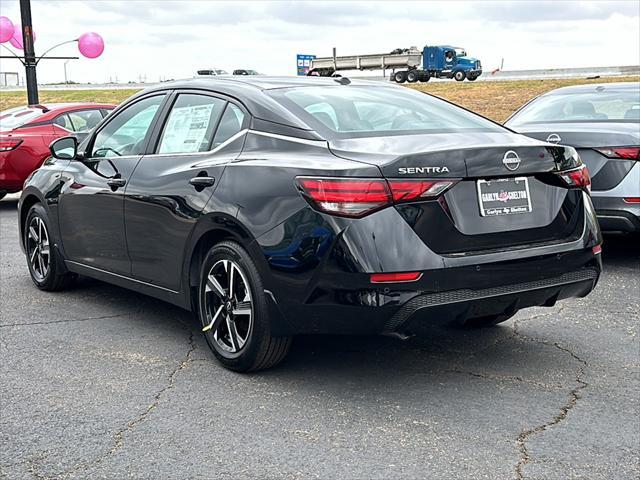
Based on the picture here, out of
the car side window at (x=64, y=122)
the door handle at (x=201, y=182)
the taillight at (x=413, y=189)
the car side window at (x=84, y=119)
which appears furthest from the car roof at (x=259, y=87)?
the car side window at (x=84, y=119)

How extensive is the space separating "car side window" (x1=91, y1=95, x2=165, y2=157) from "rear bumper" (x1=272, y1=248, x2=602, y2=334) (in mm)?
1935

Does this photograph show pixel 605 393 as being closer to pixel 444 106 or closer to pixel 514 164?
pixel 514 164

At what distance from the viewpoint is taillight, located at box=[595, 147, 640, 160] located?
283 inches

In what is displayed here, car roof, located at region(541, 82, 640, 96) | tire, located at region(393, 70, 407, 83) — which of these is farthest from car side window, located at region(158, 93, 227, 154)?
tire, located at region(393, 70, 407, 83)

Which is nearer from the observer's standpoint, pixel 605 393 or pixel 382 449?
pixel 382 449

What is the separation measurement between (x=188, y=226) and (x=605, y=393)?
2322 mm

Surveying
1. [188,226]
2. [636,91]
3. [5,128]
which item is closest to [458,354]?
[188,226]

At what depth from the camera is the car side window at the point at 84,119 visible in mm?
12594

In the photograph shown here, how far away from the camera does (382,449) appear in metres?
3.61

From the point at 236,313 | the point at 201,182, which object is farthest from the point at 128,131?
the point at 236,313

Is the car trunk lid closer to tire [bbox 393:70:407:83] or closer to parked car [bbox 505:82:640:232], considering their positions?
parked car [bbox 505:82:640:232]

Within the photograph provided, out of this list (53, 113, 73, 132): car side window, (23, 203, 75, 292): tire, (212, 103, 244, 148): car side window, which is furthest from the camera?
(53, 113, 73, 132): car side window

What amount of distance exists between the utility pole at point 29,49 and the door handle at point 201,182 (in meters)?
14.1

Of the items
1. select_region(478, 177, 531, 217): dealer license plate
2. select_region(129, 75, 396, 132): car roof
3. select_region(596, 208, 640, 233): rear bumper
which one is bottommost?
select_region(596, 208, 640, 233): rear bumper
